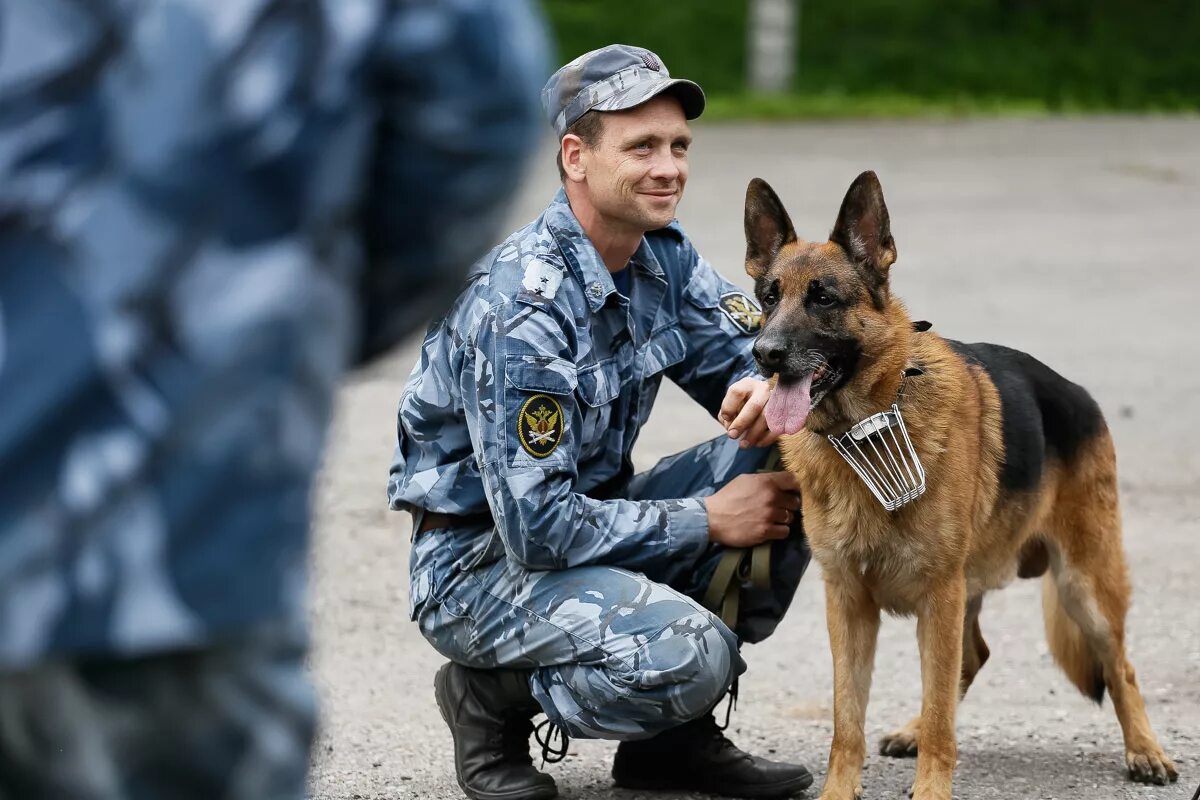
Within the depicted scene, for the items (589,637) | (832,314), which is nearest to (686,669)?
(589,637)

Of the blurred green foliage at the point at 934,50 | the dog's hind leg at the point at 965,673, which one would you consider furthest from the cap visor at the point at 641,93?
the blurred green foliage at the point at 934,50

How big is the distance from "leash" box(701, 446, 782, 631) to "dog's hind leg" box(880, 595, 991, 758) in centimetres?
61

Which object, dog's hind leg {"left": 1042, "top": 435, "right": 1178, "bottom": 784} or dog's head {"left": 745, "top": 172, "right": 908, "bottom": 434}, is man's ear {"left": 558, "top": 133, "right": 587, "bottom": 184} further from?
dog's hind leg {"left": 1042, "top": 435, "right": 1178, "bottom": 784}

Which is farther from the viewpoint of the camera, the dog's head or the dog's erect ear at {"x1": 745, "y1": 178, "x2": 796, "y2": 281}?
the dog's erect ear at {"x1": 745, "y1": 178, "x2": 796, "y2": 281}

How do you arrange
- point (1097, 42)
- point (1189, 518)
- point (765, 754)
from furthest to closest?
point (1097, 42) → point (1189, 518) → point (765, 754)

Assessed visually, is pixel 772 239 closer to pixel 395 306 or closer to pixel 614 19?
pixel 395 306

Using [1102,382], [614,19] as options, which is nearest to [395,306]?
[1102,382]

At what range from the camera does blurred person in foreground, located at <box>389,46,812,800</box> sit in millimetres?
3416

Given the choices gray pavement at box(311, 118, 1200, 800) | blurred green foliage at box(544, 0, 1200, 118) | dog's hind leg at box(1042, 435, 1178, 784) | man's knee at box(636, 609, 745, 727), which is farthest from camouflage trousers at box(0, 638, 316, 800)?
blurred green foliage at box(544, 0, 1200, 118)

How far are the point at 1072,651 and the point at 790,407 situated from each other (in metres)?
1.07

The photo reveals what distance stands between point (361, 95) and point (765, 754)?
10.1 ft

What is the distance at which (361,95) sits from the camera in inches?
48.9

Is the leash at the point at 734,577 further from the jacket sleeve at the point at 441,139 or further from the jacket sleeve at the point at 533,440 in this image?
the jacket sleeve at the point at 441,139

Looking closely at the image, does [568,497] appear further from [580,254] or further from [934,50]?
[934,50]
